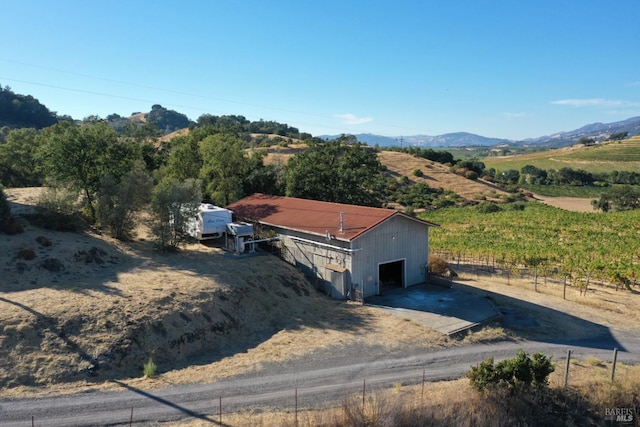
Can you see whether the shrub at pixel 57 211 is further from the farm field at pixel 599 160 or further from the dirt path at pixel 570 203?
the farm field at pixel 599 160

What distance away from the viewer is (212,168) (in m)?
39.8

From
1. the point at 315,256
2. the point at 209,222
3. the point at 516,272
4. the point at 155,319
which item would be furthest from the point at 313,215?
the point at 516,272

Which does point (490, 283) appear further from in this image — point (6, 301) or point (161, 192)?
point (6, 301)

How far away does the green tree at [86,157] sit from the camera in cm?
2830

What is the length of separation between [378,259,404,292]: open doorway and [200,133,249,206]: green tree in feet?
55.1

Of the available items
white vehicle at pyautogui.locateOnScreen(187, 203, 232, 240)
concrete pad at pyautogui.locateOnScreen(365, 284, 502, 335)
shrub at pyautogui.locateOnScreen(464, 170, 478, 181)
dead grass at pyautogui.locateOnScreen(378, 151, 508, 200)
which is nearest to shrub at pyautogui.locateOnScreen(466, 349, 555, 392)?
concrete pad at pyautogui.locateOnScreen(365, 284, 502, 335)

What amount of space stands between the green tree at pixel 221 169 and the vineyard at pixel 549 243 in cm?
1982

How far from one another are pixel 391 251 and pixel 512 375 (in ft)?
41.2

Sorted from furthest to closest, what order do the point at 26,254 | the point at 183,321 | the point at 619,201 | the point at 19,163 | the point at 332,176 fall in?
the point at 619,201 < the point at 19,163 < the point at 332,176 < the point at 26,254 < the point at 183,321

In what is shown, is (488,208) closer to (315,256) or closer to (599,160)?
(315,256)

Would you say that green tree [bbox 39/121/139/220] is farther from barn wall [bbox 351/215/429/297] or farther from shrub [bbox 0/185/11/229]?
barn wall [bbox 351/215/429/297]

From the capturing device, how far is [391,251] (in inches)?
1055

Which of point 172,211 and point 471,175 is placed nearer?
point 172,211

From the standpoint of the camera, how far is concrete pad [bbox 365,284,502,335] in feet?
71.0
